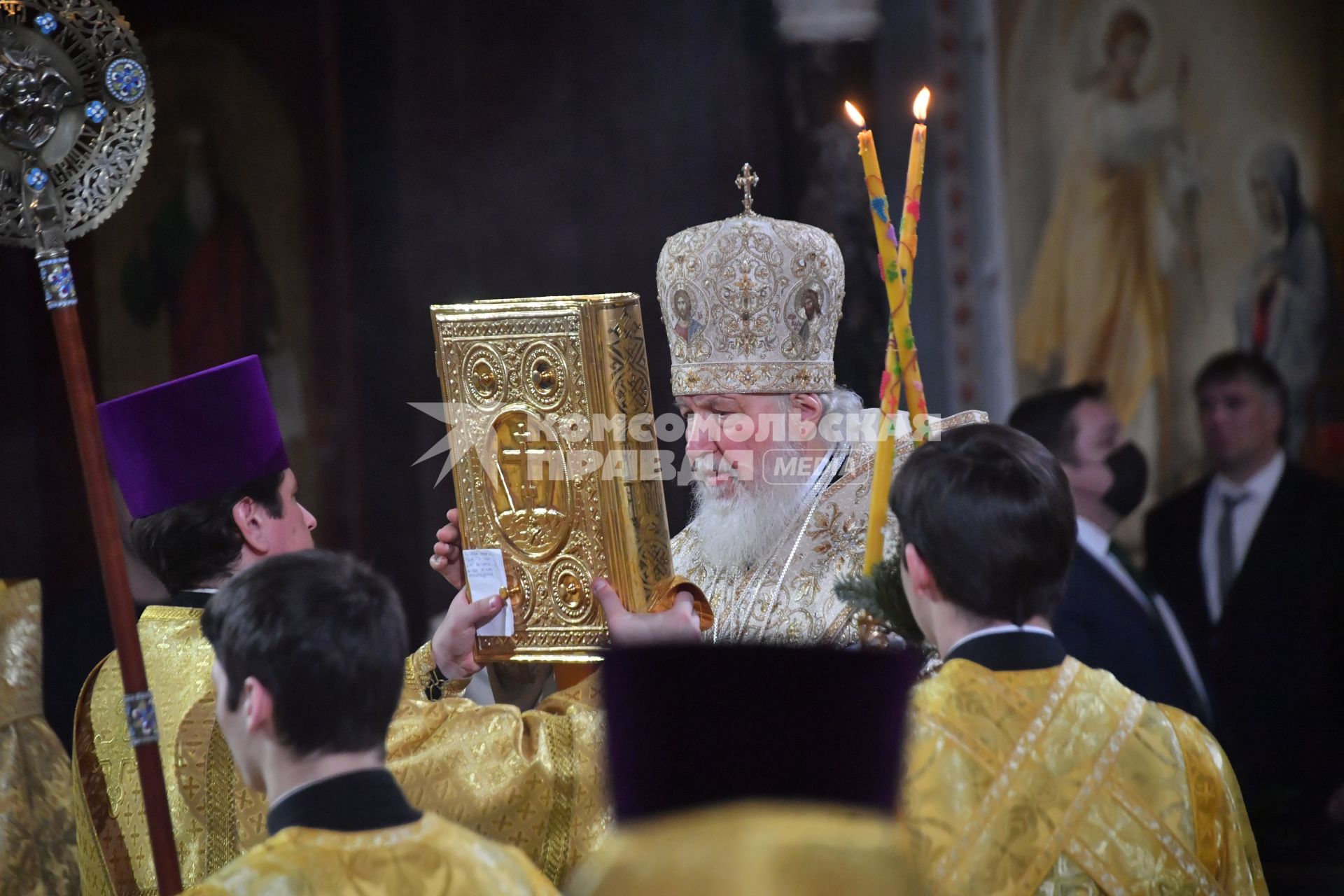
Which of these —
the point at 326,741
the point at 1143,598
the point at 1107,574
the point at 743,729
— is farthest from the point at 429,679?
the point at 1143,598

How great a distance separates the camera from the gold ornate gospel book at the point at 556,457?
2830mm

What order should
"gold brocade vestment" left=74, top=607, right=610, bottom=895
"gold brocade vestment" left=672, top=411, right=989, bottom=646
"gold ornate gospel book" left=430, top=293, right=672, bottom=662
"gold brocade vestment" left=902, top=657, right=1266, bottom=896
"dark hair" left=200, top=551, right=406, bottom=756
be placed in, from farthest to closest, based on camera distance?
1. "gold brocade vestment" left=672, top=411, right=989, bottom=646
2. "gold ornate gospel book" left=430, top=293, right=672, bottom=662
3. "gold brocade vestment" left=74, top=607, right=610, bottom=895
4. "gold brocade vestment" left=902, top=657, right=1266, bottom=896
5. "dark hair" left=200, top=551, right=406, bottom=756

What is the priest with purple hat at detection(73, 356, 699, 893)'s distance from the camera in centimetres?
→ 271

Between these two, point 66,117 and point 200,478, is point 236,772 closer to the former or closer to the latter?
point 200,478

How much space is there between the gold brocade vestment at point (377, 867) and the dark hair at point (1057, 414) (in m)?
3.95

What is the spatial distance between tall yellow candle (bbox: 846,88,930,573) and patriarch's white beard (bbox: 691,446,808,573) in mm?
1282

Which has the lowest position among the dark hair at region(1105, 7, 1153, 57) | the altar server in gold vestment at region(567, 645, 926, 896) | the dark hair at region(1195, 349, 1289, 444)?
the dark hair at region(1195, 349, 1289, 444)

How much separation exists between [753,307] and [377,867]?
8.08 ft

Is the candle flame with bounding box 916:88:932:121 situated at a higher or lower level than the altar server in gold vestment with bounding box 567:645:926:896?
higher

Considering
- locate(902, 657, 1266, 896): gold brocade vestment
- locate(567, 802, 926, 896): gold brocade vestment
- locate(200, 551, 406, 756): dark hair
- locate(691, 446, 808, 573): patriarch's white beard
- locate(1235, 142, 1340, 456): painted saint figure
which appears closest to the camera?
locate(567, 802, 926, 896): gold brocade vestment

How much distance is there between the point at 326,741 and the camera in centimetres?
195

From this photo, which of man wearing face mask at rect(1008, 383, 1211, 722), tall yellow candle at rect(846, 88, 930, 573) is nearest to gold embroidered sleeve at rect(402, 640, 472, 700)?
tall yellow candle at rect(846, 88, 930, 573)

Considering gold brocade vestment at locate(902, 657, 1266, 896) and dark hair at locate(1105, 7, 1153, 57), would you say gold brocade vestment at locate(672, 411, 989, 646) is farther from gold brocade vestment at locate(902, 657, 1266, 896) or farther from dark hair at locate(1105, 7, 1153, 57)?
dark hair at locate(1105, 7, 1153, 57)

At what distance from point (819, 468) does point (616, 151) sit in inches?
105
